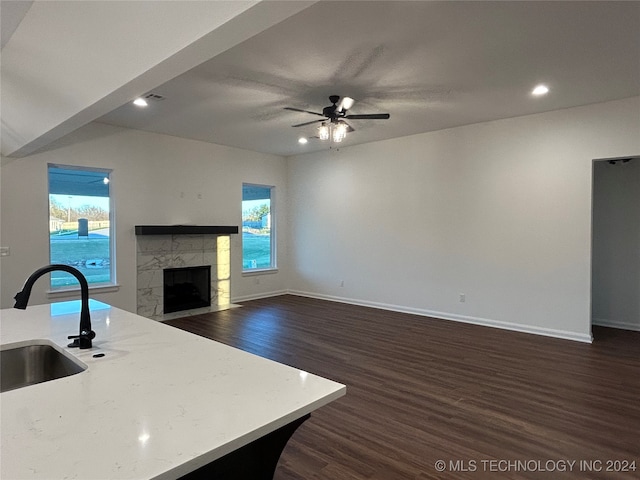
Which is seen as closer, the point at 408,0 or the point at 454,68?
the point at 408,0

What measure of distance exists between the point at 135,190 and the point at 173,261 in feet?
4.16

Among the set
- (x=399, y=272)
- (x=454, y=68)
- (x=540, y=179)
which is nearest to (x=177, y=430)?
(x=454, y=68)

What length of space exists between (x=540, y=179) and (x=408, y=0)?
3493mm

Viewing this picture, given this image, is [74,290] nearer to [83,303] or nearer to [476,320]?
[83,303]

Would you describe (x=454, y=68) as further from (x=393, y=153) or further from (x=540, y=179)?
(x=393, y=153)

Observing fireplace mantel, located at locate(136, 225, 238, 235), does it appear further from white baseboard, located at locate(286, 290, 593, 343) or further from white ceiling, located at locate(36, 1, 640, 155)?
white baseboard, located at locate(286, 290, 593, 343)

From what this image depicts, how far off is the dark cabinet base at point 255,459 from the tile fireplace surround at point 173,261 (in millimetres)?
5359

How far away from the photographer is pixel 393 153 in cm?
649

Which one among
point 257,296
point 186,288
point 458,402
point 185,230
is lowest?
point 458,402

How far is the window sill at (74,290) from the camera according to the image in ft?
16.8

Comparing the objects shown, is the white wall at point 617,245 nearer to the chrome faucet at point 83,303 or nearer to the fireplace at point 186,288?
the fireplace at point 186,288

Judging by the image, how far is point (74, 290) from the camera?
17.5 feet

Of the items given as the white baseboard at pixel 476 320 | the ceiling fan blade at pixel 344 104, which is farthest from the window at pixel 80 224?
the white baseboard at pixel 476 320

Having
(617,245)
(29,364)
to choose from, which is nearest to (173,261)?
(29,364)
